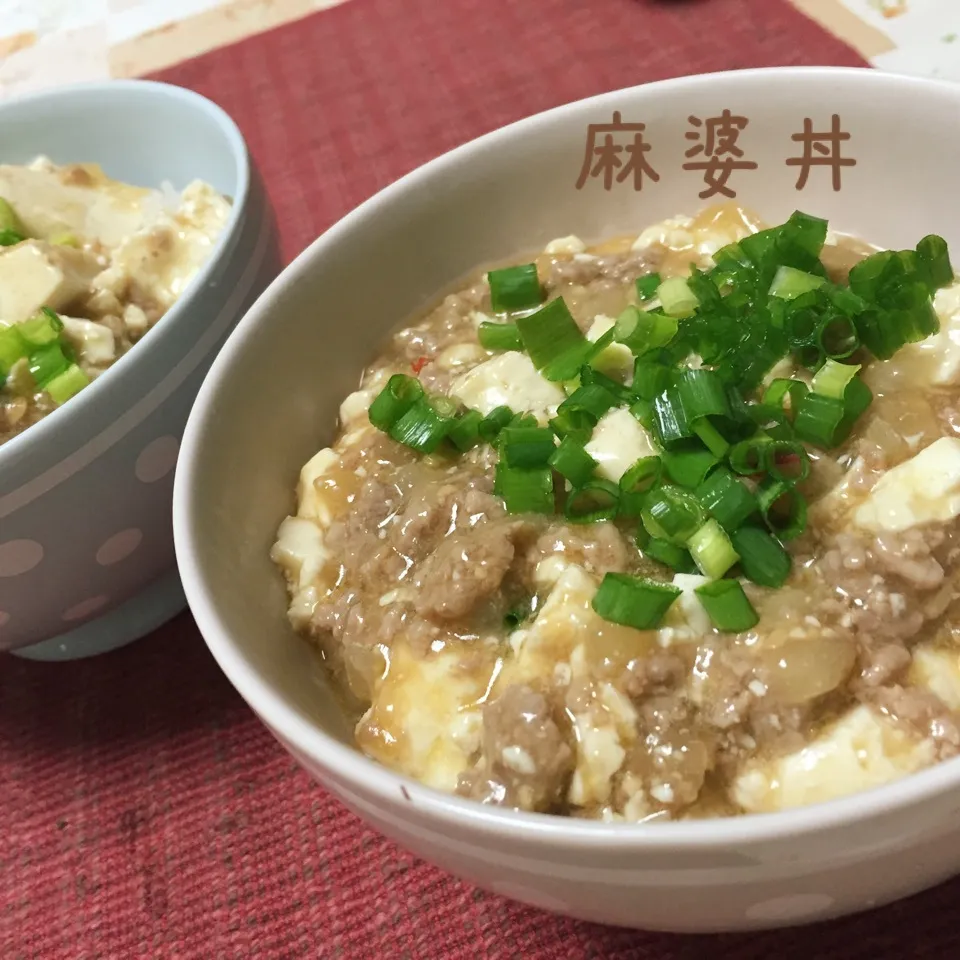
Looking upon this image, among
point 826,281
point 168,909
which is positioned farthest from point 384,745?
point 826,281

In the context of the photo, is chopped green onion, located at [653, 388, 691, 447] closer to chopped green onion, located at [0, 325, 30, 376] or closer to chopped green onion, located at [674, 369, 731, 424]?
chopped green onion, located at [674, 369, 731, 424]

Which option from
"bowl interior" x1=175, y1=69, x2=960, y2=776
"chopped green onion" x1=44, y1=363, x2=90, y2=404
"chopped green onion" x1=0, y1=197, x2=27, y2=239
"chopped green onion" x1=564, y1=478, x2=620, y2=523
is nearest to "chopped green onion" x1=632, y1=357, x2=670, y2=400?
"chopped green onion" x1=564, y1=478, x2=620, y2=523

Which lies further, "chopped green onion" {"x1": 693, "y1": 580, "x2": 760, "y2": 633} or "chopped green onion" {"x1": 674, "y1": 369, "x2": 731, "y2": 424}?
"chopped green onion" {"x1": 674, "y1": 369, "x2": 731, "y2": 424}

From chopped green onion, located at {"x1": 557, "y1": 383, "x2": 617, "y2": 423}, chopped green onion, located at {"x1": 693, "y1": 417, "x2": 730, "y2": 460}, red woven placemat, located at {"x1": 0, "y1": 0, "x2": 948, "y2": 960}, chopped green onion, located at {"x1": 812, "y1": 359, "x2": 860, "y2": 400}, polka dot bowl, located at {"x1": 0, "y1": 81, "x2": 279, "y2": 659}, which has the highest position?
chopped green onion, located at {"x1": 812, "y1": 359, "x2": 860, "y2": 400}

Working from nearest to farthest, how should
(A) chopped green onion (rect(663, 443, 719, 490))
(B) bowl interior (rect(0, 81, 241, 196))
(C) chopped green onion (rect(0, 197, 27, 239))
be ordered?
1. (A) chopped green onion (rect(663, 443, 719, 490))
2. (C) chopped green onion (rect(0, 197, 27, 239))
3. (B) bowl interior (rect(0, 81, 241, 196))

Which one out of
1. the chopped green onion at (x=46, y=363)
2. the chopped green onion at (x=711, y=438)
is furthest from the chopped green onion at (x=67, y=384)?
the chopped green onion at (x=711, y=438)

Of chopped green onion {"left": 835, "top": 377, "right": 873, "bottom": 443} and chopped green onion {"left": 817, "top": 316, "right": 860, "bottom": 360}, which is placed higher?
chopped green onion {"left": 817, "top": 316, "right": 860, "bottom": 360}

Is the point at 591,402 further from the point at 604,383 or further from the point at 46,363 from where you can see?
the point at 46,363
